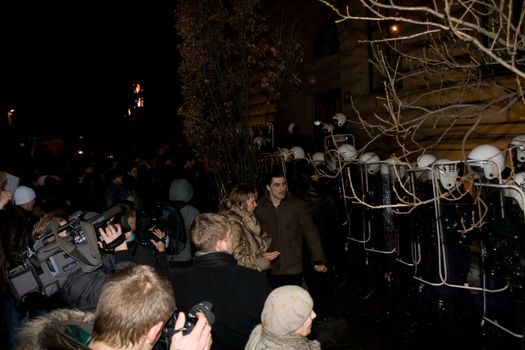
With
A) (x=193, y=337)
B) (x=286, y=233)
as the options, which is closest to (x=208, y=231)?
(x=193, y=337)

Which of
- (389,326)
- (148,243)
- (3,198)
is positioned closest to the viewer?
(148,243)

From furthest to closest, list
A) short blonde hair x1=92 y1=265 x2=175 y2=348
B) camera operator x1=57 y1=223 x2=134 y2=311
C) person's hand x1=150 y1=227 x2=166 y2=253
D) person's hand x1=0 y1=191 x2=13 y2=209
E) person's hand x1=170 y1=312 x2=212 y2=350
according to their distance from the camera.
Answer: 1. person's hand x1=0 y1=191 x2=13 y2=209
2. person's hand x1=150 y1=227 x2=166 y2=253
3. camera operator x1=57 y1=223 x2=134 y2=311
4. person's hand x1=170 y1=312 x2=212 y2=350
5. short blonde hair x1=92 y1=265 x2=175 y2=348

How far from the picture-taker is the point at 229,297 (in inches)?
120

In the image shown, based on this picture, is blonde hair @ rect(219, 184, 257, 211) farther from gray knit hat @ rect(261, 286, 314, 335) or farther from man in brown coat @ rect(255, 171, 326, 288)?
gray knit hat @ rect(261, 286, 314, 335)

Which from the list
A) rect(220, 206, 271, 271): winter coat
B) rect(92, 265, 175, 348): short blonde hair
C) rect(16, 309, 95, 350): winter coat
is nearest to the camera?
rect(16, 309, 95, 350): winter coat

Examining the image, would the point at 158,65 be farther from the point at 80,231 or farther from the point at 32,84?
the point at 80,231

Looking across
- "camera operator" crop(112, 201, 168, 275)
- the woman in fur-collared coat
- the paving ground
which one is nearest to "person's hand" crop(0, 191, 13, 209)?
"camera operator" crop(112, 201, 168, 275)

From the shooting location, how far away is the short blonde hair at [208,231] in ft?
10.7

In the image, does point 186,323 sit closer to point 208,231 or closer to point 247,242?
point 208,231

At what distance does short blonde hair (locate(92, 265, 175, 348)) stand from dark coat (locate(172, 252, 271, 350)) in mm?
915

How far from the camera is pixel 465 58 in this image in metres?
8.92

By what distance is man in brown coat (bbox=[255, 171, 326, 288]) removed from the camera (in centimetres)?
572

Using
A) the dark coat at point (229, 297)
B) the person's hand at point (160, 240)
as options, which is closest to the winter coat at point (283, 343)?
the dark coat at point (229, 297)

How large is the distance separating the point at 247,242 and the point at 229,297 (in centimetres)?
111
